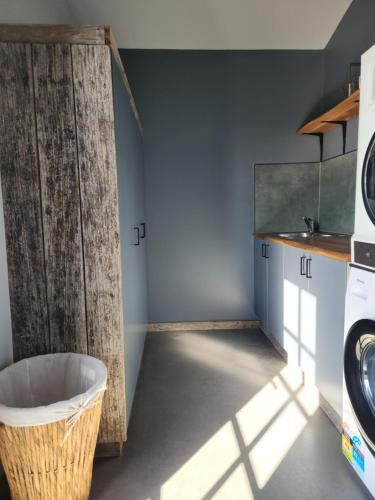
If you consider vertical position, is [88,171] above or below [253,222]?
above

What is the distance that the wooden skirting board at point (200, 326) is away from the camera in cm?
325

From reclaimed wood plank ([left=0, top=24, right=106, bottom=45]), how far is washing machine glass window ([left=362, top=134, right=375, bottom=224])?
116cm

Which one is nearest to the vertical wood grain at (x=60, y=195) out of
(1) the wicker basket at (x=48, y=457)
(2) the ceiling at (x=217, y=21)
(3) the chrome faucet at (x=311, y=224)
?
(1) the wicker basket at (x=48, y=457)

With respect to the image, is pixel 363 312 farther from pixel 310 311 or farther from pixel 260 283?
pixel 260 283

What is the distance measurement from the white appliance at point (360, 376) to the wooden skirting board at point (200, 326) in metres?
1.83

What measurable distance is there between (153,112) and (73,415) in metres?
2.72

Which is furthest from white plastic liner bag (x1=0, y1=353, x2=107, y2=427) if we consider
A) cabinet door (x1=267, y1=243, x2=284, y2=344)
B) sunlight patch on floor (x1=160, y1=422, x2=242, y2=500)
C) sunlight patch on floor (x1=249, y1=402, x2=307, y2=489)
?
cabinet door (x1=267, y1=243, x2=284, y2=344)

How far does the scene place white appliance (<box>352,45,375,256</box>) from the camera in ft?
4.08

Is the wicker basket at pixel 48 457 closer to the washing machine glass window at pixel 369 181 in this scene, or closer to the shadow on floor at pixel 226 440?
the shadow on floor at pixel 226 440

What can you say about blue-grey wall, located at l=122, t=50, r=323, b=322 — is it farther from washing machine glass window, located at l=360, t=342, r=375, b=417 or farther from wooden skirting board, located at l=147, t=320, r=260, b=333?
washing machine glass window, located at l=360, t=342, r=375, b=417

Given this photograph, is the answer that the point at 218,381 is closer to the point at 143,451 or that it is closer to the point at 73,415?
the point at 143,451

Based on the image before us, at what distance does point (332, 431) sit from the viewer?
1.71 m

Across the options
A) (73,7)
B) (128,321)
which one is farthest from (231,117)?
(128,321)

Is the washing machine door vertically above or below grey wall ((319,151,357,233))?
below
